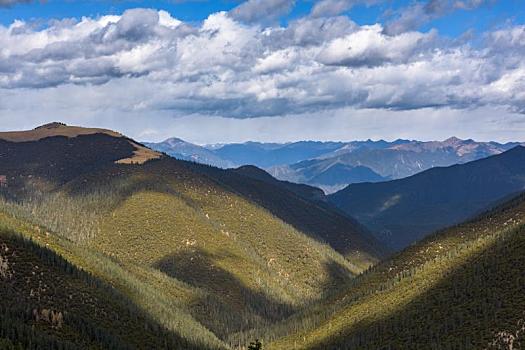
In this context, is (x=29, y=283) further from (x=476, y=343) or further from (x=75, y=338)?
(x=476, y=343)

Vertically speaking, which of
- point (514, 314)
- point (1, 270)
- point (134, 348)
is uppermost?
point (1, 270)

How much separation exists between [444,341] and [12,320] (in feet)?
442

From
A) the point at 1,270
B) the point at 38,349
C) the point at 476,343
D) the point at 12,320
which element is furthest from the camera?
the point at 1,270

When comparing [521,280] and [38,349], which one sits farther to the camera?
[521,280]

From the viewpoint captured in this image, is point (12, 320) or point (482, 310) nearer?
point (12, 320)

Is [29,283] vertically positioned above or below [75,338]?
above

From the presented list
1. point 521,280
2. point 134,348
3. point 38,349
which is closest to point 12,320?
point 38,349

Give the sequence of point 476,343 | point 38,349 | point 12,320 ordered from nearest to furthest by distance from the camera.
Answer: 1. point 38,349
2. point 12,320
3. point 476,343

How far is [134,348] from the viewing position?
7594 inches

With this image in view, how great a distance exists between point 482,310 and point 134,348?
118446 millimetres

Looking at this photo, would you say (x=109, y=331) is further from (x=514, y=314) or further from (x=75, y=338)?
(x=514, y=314)

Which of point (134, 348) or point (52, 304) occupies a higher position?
point (52, 304)

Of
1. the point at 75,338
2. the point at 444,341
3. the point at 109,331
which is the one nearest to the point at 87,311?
the point at 109,331

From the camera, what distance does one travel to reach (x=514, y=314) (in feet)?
605
